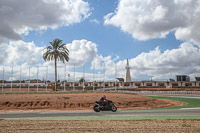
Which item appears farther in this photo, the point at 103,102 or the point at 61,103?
the point at 61,103

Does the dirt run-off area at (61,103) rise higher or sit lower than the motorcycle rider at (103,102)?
lower

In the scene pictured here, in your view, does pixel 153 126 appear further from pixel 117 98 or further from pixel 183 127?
pixel 117 98

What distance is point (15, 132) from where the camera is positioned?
10500 mm

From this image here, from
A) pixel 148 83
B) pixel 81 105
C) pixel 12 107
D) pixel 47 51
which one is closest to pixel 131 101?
pixel 81 105

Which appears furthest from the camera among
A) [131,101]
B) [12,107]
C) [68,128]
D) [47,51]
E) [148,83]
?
[148,83]

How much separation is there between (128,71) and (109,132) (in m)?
82.3

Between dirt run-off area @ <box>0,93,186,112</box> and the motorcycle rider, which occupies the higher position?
the motorcycle rider

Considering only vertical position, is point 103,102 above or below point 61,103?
above

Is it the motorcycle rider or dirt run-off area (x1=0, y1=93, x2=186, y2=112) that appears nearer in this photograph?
the motorcycle rider

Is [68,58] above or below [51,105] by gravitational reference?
above

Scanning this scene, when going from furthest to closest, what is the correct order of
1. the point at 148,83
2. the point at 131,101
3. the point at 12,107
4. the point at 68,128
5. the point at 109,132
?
1. the point at 148,83
2. the point at 131,101
3. the point at 12,107
4. the point at 68,128
5. the point at 109,132

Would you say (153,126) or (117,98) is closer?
(153,126)

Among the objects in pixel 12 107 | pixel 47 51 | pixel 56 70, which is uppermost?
pixel 47 51

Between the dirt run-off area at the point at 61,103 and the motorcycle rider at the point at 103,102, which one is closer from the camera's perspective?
the motorcycle rider at the point at 103,102
